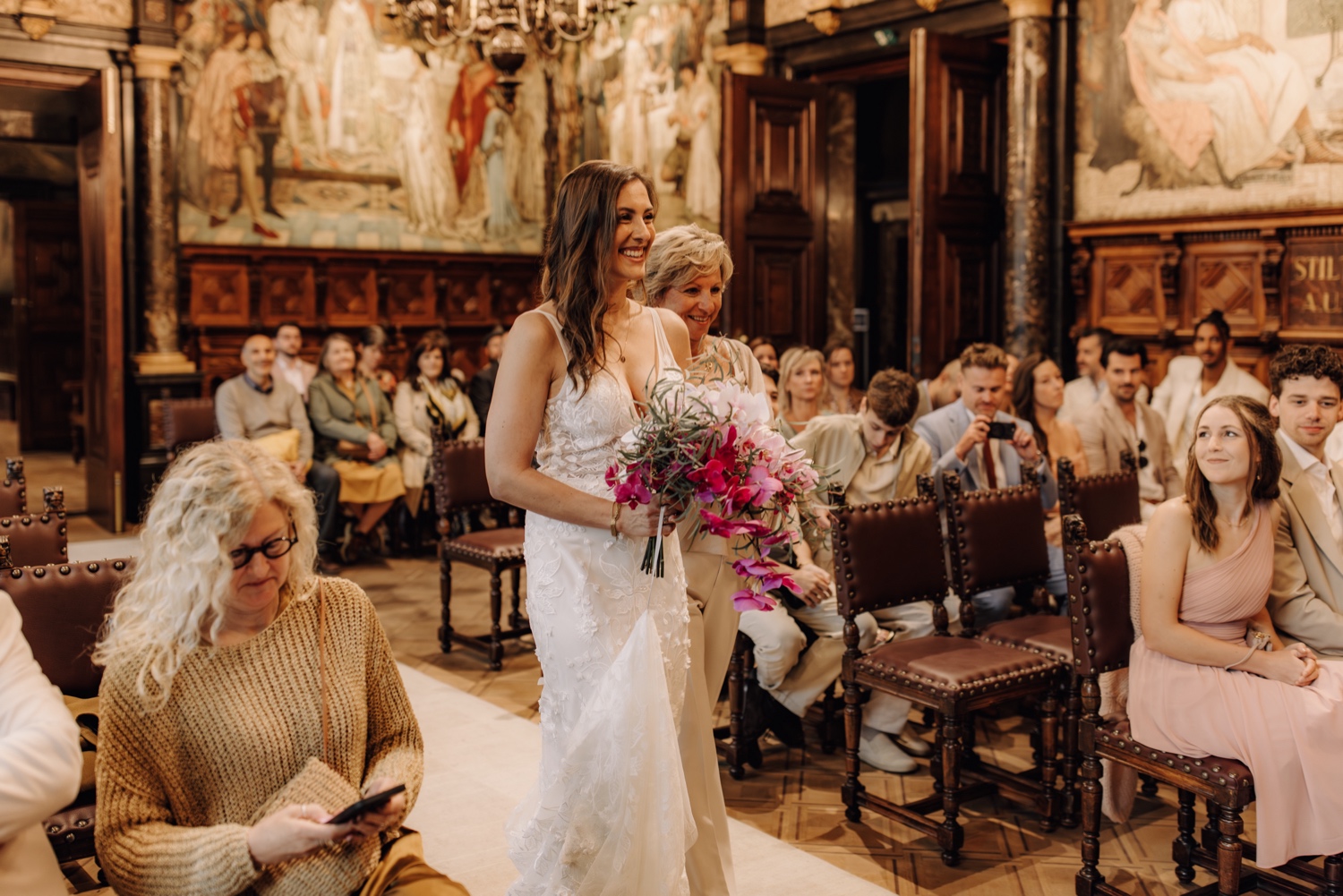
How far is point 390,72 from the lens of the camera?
11414 mm

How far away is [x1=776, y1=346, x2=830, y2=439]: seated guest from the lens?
5414 mm

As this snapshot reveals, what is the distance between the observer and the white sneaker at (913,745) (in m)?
4.72

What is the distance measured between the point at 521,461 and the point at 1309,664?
2077mm

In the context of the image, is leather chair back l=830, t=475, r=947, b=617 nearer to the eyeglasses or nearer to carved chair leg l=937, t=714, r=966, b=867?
carved chair leg l=937, t=714, r=966, b=867

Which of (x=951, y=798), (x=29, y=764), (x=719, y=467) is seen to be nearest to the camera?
(x=29, y=764)

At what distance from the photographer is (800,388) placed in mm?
5418

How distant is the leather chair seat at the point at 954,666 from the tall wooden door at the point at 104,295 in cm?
Result: 704

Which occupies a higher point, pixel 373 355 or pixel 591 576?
pixel 373 355

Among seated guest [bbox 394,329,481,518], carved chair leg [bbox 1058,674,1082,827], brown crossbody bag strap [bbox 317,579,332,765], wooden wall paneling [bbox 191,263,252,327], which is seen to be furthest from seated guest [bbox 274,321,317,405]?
brown crossbody bag strap [bbox 317,579,332,765]

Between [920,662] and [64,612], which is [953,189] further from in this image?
[64,612]

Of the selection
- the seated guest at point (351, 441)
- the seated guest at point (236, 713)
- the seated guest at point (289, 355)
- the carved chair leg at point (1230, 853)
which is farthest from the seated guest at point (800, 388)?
the seated guest at point (289, 355)

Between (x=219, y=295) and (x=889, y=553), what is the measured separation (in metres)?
7.96

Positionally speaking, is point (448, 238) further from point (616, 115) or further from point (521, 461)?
point (521, 461)

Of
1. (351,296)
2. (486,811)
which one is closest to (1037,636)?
(486,811)
